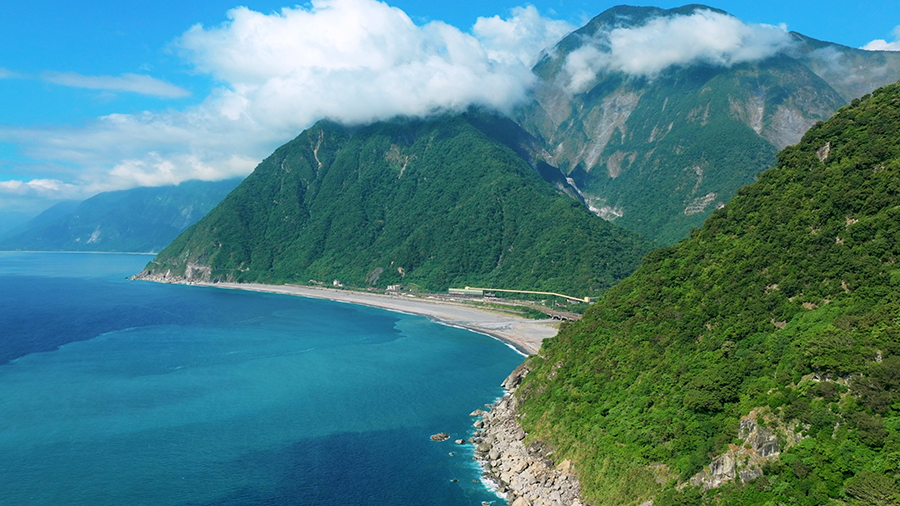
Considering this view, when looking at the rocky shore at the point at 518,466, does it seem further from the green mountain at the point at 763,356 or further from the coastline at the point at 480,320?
the coastline at the point at 480,320

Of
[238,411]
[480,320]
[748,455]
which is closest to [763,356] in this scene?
[748,455]

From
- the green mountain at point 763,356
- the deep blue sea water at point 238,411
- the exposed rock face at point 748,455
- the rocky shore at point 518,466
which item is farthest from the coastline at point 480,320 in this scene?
the exposed rock face at point 748,455

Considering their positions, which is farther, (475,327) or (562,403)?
(475,327)

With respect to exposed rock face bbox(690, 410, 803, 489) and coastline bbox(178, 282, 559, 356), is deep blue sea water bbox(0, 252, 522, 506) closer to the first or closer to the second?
coastline bbox(178, 282, 559, 356)

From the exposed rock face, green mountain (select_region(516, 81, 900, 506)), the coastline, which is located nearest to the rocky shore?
green mountain (select_region(516, 81, 900, 506))

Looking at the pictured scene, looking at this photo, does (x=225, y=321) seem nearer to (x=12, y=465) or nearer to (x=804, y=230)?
(x=12, y=465)

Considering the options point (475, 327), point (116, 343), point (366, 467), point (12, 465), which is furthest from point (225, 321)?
point (366, 467)

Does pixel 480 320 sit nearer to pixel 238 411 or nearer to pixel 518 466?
pixel 238 411
